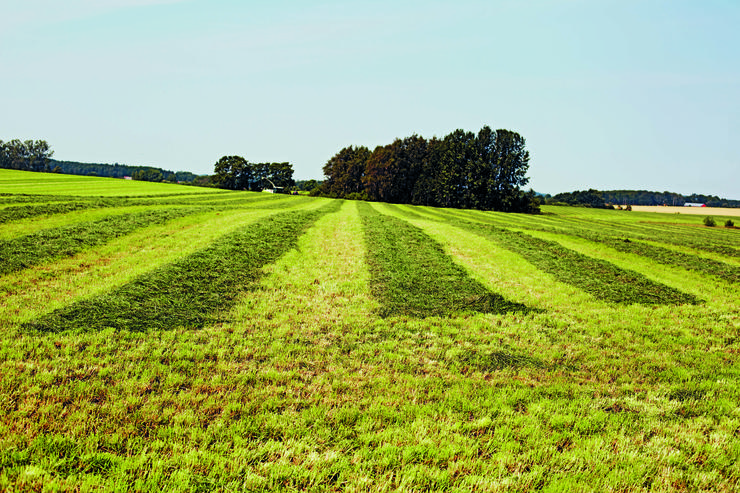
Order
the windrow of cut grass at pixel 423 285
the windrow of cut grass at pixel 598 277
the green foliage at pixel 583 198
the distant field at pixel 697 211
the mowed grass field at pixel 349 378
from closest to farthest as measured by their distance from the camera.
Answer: the mowed grass field at pixel 349 378 → the windrow of cut grass at pixel 423 285 → the windrow of cut grass at pixel 598 277 → the distant field at pixel 697 211 → the green foliage at pixel 583 198

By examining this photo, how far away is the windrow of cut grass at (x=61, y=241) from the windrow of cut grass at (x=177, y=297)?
143 inches

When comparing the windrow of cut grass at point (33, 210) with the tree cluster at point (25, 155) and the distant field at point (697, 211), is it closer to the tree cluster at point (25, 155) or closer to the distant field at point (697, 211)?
the distant field at point (697, 211)

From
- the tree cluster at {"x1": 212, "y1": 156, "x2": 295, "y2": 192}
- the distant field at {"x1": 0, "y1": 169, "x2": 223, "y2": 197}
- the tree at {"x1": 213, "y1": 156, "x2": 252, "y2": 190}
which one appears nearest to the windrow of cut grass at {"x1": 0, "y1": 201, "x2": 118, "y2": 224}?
the distant field at {"x1": 0, "y1": 169, "x2": 223, "y2": 197}

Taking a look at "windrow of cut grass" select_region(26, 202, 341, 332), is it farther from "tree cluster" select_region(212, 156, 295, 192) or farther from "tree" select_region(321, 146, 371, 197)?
"tree cluster" select_region(212, 156, 295, 192)

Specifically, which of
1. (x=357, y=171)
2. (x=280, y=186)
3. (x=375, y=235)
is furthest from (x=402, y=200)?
(x=375, y=235)

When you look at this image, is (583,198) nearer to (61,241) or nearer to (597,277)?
(597,277)

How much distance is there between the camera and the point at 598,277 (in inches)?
479

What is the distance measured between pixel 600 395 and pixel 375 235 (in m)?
13.6

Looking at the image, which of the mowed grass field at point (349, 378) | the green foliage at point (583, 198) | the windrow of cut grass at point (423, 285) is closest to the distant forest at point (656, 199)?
the green foliage at point (583, 198)

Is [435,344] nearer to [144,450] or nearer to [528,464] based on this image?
[528,464]

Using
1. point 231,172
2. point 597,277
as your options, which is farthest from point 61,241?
point 231,172

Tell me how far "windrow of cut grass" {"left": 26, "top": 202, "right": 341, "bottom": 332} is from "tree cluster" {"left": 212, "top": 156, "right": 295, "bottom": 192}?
109 meters

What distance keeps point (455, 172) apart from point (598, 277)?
69.6m

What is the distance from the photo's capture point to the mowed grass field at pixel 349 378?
345cm
